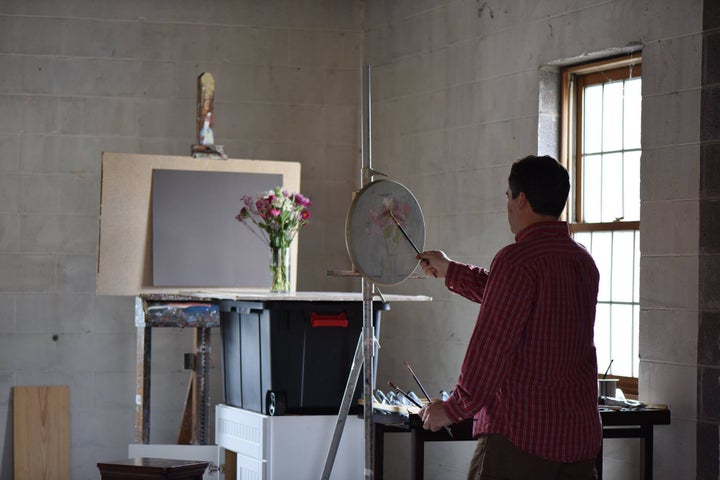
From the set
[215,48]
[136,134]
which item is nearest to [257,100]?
[215,48]

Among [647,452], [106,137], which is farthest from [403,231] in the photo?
[106,137]

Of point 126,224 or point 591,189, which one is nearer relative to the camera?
point 591,189

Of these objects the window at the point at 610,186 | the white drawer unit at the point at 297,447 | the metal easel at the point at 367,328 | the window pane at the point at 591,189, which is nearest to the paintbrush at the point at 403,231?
the metal easel at the point at 367,328

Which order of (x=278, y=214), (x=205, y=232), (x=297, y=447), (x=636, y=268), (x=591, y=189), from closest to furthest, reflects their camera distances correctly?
(x=297, y=447)
(x=636, y=268)
(x=591, y=189)
(x=278, y=214)
(x=205, y=232)

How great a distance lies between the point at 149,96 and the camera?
5578mm

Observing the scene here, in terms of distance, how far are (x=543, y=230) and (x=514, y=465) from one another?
0.56 m

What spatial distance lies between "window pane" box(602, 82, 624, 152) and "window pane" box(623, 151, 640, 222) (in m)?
0.09

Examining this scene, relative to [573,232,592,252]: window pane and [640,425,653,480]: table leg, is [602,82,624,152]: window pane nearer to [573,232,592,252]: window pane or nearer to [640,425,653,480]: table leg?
[573,232,592,252]: window pane

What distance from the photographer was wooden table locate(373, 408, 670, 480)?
12.4ft

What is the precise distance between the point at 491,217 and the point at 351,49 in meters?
1.59

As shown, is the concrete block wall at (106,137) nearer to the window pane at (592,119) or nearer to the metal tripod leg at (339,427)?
the window pane at (592,119)

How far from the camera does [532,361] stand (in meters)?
2.22

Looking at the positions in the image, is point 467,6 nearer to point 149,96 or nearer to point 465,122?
point 465,122

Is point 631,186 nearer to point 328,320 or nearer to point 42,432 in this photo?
point 328,320
